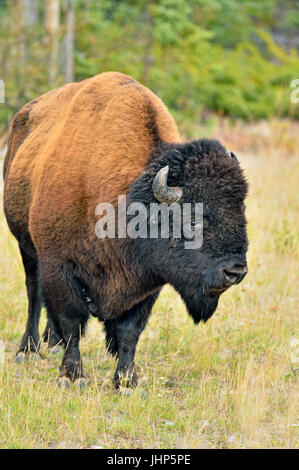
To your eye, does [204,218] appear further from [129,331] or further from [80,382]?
[80,382]

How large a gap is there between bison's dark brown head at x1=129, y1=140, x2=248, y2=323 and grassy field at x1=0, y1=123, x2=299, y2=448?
747 millimetres

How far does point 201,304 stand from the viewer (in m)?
5.00

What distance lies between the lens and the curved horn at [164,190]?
4.75 m

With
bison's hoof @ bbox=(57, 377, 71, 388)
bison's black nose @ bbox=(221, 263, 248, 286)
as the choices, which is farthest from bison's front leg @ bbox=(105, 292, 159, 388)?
bison's black nose @ bbox=(221, 263, 248, 286)

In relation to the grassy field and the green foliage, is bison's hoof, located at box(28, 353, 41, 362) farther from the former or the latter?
the green foliage

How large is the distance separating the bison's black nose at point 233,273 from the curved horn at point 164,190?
617mm

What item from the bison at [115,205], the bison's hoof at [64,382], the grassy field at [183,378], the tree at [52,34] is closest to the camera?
the grassy field at [183,378]

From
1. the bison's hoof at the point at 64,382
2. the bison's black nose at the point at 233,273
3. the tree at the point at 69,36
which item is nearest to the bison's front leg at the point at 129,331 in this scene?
the bison's hoof at the point at 64,382

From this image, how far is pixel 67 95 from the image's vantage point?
620 cm

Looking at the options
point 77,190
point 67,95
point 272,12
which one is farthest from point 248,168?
point 272,12

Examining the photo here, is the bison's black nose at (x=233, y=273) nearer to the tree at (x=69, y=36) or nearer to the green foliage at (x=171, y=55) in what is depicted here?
the green foliage at (x=171, y=55)

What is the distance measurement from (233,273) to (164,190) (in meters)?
0.75

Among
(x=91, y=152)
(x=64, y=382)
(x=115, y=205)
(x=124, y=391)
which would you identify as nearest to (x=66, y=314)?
(x=64, y=382)

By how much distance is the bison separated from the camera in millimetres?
4730
